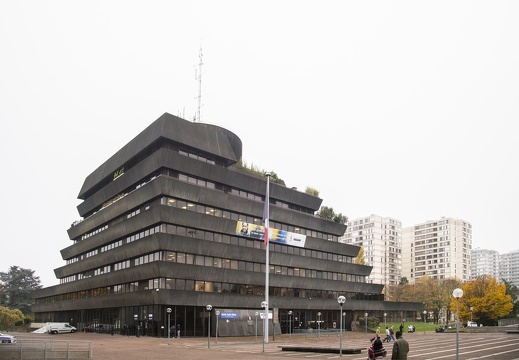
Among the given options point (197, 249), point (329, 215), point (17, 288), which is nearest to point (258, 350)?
point (197, 249)

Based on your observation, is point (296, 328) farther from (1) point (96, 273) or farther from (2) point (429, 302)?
(2) point (429, 302)

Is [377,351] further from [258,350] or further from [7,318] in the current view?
[7,318]

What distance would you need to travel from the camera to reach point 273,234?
8206 centimetres

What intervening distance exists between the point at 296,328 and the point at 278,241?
14.7 m

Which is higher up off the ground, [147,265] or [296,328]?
[147,265]

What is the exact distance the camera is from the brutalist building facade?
222 ft

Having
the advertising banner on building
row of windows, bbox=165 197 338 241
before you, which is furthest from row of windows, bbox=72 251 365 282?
row of windows, bbox=165 197 338 241

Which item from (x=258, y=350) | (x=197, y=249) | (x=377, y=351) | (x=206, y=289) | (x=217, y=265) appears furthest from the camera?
(x=217, y=265)

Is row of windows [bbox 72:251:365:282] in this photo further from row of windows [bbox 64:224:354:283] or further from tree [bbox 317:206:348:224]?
tree [bbox 317:206:348:224]

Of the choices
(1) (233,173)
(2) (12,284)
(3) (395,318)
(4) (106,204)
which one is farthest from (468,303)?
(2) (12,284)

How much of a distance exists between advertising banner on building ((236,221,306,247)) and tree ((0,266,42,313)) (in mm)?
84669

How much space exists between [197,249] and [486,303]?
57952 millimetres

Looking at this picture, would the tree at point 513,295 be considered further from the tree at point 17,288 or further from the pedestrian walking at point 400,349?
the tree at point 17,288

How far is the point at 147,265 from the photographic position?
2645 inches
